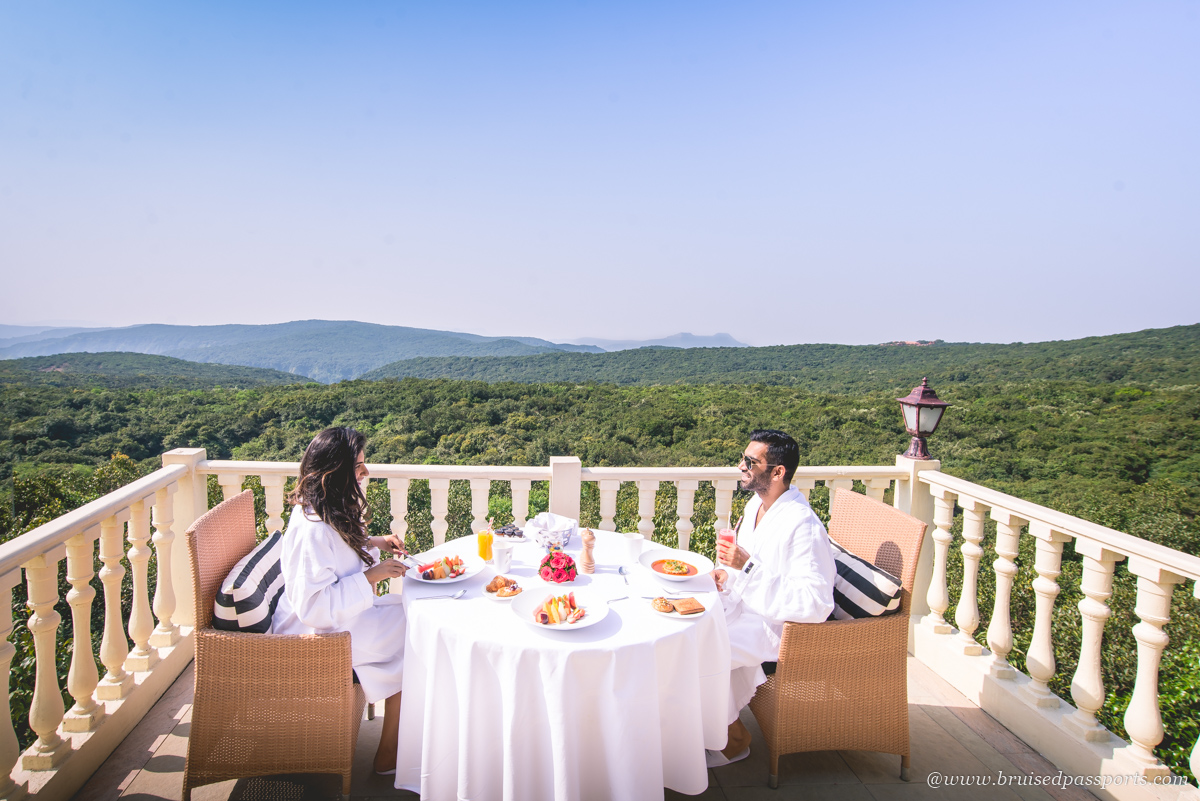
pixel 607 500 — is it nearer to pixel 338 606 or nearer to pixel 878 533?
pixel 878 533

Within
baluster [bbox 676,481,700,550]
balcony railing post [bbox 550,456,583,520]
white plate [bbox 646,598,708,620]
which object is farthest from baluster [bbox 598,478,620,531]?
white plate [bbox 646,598,708,620]

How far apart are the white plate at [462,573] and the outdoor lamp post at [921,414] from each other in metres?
2.44

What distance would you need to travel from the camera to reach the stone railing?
5.69 ft

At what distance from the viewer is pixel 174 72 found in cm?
794

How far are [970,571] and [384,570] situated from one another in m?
2.65

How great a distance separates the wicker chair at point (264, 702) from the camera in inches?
65.4

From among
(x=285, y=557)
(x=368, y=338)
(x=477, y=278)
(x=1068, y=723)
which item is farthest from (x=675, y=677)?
(x=368, y=338)

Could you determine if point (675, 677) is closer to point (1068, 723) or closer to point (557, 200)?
point (1068, 723)

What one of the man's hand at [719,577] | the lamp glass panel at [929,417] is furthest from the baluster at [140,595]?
the lamp glass panel at [929,417]

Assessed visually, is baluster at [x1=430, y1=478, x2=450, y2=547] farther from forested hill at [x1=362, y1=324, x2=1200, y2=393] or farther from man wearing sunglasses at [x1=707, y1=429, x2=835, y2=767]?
forested hill at [x1=362, y1=324, x2=1200, y2=393]

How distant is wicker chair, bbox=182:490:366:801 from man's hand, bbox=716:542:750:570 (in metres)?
1.28

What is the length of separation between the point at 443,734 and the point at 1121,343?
1497 inches

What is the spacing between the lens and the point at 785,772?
2.04m

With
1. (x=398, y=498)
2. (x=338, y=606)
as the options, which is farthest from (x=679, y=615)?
(x=398, y=498)
